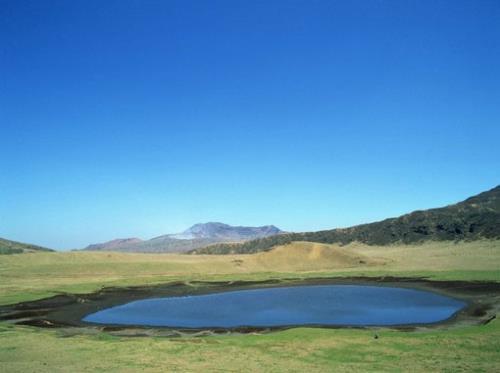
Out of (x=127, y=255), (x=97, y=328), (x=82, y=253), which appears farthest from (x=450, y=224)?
(x=97, y=328)

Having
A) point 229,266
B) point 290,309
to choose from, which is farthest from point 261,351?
point 229,266

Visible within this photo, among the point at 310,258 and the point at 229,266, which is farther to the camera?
the point at 310,258

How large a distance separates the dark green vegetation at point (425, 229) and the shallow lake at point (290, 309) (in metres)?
79.0

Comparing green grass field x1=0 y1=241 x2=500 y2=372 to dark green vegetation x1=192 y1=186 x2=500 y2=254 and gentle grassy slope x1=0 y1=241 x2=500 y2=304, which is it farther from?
dark green vegetation x1=192 y1=186 x2=500 y2=254

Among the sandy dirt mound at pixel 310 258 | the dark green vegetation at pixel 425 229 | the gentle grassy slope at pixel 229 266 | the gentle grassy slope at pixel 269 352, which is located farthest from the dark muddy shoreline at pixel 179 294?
the dark green vegetation at pixel 425 229

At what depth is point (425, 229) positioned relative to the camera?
15100 centimetres

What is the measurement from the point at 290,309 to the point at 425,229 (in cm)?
11136

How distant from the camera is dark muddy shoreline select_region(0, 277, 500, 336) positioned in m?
40.6

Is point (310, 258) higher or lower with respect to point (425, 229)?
lower

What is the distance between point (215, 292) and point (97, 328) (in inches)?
1117

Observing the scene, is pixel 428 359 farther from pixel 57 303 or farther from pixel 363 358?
pixel 57 303

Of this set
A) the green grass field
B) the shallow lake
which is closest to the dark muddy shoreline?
the shallow lake

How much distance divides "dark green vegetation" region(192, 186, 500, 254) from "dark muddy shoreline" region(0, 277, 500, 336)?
65.2 meters

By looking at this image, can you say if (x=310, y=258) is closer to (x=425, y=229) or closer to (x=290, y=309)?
(x=425, y=229)
